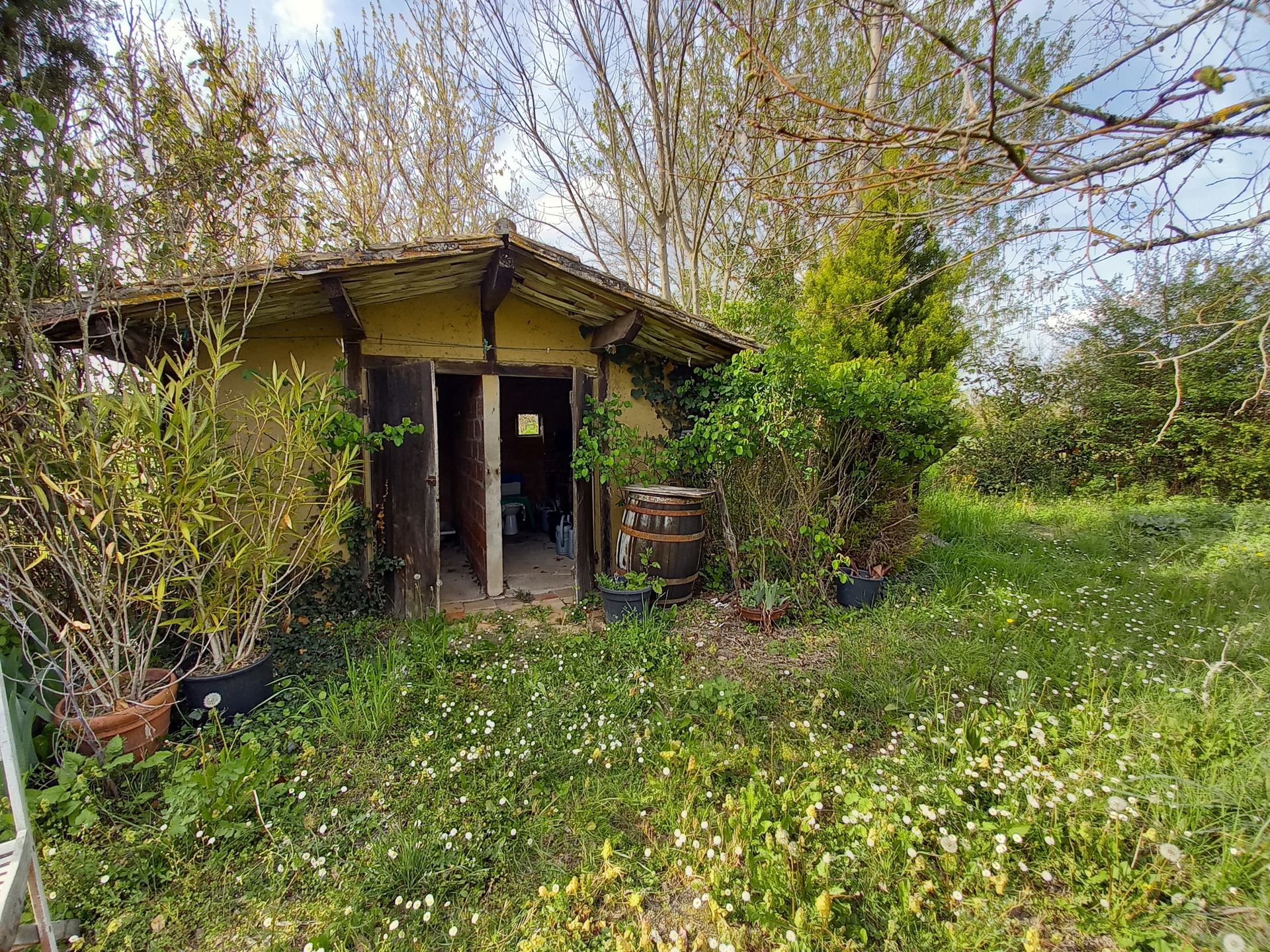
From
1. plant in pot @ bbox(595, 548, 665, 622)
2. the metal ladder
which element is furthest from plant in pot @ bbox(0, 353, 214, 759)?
plant in pot @ bbox(595, 548, 665, 622)

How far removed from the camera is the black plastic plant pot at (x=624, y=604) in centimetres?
383

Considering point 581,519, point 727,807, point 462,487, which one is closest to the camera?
point 727,807

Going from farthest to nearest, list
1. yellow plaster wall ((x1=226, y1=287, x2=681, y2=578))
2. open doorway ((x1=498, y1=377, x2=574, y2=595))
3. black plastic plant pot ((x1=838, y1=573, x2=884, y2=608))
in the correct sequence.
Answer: open doorway ((x1=498, y1=377, x2=574, y2=595)) < black plastic plant pot ((x1=838, y1=573, x2=884, y2=608)) < yellow plaster wall ((x1=226, y1=287, x2=681, y2=578))

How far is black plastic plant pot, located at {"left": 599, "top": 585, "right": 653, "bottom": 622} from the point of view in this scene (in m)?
3.83

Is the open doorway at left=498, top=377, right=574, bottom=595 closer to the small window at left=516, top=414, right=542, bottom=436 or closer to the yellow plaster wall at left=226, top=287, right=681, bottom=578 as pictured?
the small window at left=516, top=414, right=542, bottom=436

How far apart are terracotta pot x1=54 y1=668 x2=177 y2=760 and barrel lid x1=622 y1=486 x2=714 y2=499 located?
9.85 feet

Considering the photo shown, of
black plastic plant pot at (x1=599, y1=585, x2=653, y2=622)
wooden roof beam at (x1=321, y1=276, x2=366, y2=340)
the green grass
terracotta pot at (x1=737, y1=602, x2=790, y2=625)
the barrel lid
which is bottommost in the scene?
the green grass

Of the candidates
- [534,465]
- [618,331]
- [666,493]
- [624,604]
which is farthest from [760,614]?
[534,465]

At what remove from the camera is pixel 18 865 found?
127 cm

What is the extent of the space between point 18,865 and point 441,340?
11.9 feet

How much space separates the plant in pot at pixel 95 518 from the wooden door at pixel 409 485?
4.96 feet

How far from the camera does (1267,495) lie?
695 cm

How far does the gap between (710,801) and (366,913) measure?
1275mm

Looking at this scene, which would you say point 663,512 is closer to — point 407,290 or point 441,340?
point 441,340
